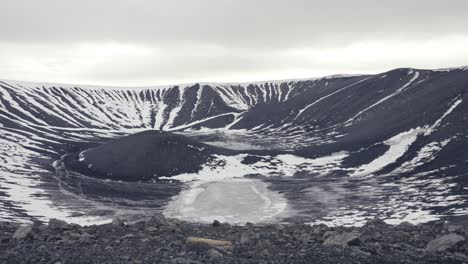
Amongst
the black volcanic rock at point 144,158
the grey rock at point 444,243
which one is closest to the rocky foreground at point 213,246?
the grey rock at point 444,243

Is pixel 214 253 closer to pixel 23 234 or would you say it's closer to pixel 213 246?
pixel 213 246

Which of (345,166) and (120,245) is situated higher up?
(120,245)

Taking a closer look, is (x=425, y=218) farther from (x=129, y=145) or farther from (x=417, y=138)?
(x=129, y=145)

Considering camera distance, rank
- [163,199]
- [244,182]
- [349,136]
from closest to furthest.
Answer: [163,199]
[244,182]
[349,136]

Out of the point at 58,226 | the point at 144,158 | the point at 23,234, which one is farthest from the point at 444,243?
the point at 144,158

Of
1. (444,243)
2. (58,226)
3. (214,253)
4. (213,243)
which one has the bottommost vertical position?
(58,226)

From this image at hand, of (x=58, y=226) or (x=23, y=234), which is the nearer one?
(x=23, y=234)

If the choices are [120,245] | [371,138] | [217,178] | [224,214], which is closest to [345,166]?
[371,138]
